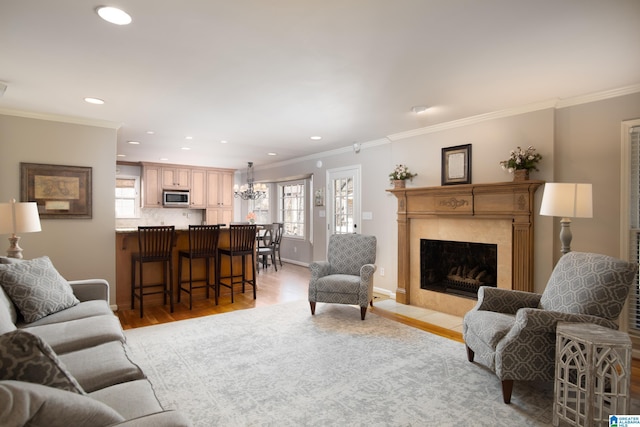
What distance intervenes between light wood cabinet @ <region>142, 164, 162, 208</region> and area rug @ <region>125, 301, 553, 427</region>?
5.20 meters

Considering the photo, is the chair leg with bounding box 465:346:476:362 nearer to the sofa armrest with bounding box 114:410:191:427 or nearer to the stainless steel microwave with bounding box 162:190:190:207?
the sofa armrest with bounding box 114:410:191:427

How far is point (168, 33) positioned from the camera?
2.19 metres

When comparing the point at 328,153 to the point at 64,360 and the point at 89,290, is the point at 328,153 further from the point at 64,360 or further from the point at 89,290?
the point at 64,360

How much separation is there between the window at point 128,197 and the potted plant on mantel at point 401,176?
6672 mm

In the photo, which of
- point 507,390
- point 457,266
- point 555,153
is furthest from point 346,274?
point 555,153

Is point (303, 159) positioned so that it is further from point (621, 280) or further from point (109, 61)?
point (621, 280)

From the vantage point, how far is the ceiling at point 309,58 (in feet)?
6.41

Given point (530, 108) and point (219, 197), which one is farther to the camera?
point (219, 197)

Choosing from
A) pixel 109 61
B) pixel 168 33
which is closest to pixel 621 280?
pixel 168 33

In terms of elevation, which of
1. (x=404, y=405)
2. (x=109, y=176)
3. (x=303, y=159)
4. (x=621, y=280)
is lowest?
(x=404, y=405)

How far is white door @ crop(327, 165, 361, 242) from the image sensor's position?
591 cm

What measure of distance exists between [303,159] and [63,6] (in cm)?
538

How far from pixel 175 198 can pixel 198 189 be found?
0.65m

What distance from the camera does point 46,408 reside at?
865 mm
